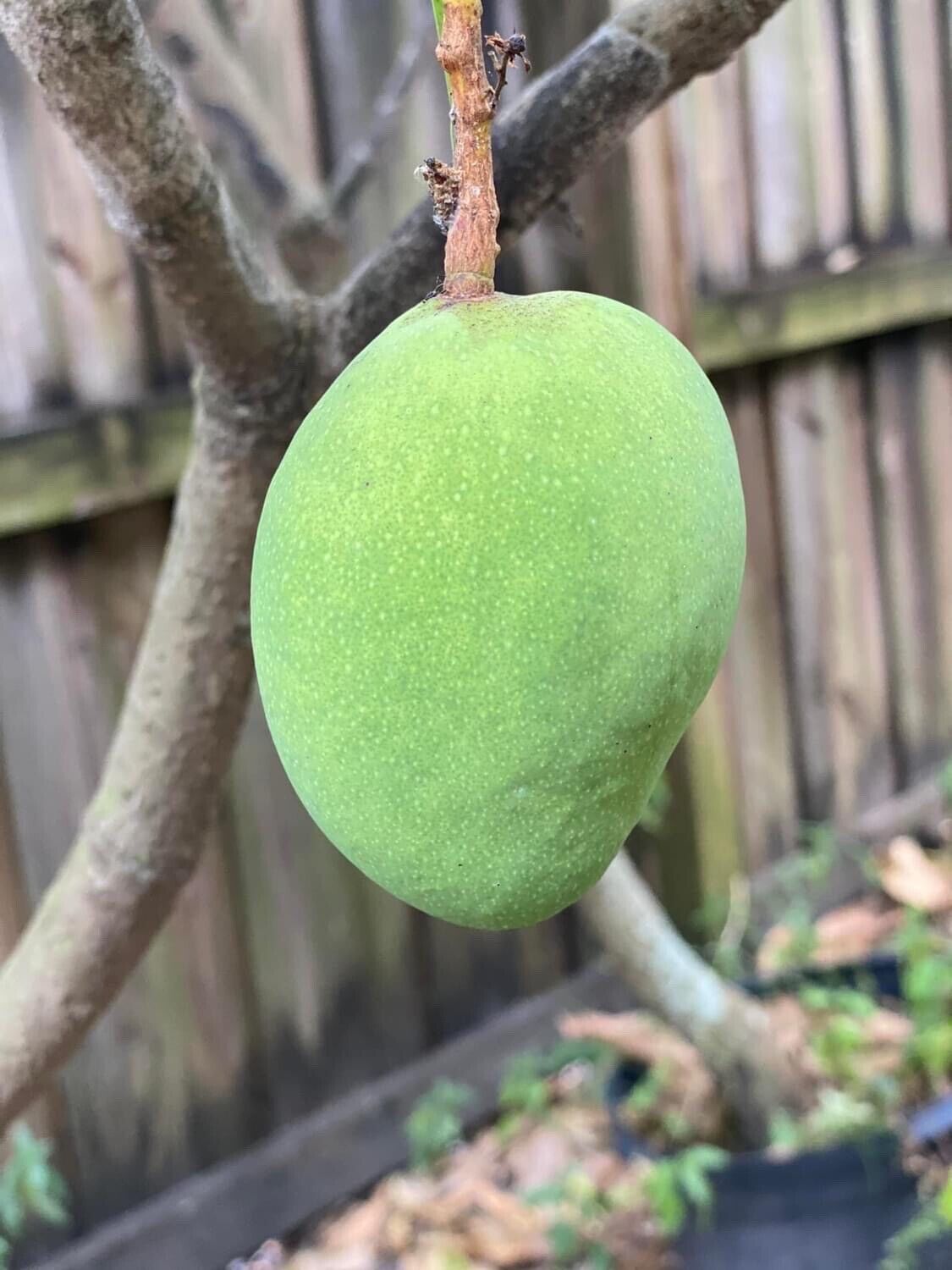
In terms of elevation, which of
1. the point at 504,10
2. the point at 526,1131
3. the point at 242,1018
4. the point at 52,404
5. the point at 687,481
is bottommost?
the point at 526,1131

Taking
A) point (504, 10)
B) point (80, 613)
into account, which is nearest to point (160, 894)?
point (80, 613)

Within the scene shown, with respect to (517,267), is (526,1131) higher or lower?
lower

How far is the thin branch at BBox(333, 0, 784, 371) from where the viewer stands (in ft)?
2.09

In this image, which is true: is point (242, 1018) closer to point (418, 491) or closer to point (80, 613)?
point (80, 613)

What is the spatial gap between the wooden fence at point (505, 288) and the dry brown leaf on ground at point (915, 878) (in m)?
0.12

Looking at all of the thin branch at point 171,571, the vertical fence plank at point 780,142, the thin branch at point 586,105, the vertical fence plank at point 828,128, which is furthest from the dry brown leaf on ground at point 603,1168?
the vertical fence plank at point 828,128

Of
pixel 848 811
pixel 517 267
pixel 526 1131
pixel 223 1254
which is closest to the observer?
pixel 223 1254

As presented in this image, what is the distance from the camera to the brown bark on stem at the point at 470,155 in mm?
451

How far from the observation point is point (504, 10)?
64.4 inches

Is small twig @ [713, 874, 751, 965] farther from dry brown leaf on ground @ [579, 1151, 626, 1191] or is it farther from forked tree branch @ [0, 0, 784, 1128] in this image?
forked tree branch @ [0, 0, 784, 1128]

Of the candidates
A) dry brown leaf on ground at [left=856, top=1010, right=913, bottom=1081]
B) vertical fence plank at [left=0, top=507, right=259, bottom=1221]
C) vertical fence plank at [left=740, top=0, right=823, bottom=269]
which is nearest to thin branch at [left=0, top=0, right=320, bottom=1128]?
vertical fence plank at [left=0, top=507, right=259, bottom=1221]

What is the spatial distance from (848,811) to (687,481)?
2.03 m

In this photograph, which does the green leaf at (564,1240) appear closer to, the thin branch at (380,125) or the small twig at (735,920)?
the small twig at (735,920)

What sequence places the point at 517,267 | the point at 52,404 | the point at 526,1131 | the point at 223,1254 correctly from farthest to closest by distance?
the point at 526,1131 → the point at 517,267 → the point at 223,1254 → the point at 52,404
